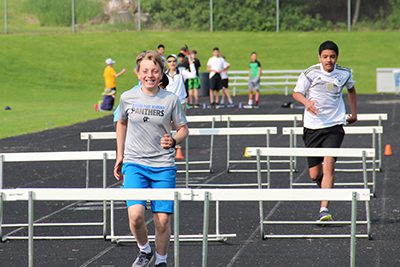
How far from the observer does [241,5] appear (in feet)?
221

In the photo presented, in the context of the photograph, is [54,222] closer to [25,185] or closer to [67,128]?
[25,185]

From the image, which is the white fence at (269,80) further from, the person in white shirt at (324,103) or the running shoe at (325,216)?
the running shoe at (325,216)

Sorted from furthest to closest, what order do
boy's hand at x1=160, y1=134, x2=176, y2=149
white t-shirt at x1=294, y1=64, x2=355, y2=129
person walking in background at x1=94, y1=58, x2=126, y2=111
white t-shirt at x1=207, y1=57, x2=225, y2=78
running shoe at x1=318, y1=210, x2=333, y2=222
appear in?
1. white t-shirt at x1=207, y1=57, x2=225, y2=78
2. person walking in background at x1=94, y1=58, x2=126, y2=111
3. white t-shirt at x1=294, y1=64, x2=355, y2=129
4. running shoe at x1=318, y1=210, x2=333, y2=222
5. boy's hand at x1=160, y1=134, x2=176, y2=149

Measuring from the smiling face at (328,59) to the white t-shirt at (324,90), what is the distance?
0.28 ft

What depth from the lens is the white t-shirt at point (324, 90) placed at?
11.6 metres

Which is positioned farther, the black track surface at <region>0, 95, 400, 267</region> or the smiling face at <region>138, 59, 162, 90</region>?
the black track surface at <region>0, 95, 400, 267</region>

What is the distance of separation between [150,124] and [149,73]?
39cm

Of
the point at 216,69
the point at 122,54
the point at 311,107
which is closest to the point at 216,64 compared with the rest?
the point at 216,69

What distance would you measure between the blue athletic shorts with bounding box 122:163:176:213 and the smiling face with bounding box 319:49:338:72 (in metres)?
3.43

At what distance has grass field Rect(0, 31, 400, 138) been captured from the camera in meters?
50.4

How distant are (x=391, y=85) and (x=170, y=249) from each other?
126ft

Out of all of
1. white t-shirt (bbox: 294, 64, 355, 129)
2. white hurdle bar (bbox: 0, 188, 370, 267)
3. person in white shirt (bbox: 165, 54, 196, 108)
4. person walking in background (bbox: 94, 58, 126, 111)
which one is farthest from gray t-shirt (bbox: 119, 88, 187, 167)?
person walking in background (bbox: 94, 58, 126, 111)

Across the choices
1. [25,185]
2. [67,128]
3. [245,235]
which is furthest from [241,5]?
[245,235]

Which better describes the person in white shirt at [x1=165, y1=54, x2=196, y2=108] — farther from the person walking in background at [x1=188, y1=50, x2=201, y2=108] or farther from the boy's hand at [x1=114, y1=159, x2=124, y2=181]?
the person walking in background at [x1=188, y1=50, x2=201, y2=108]
